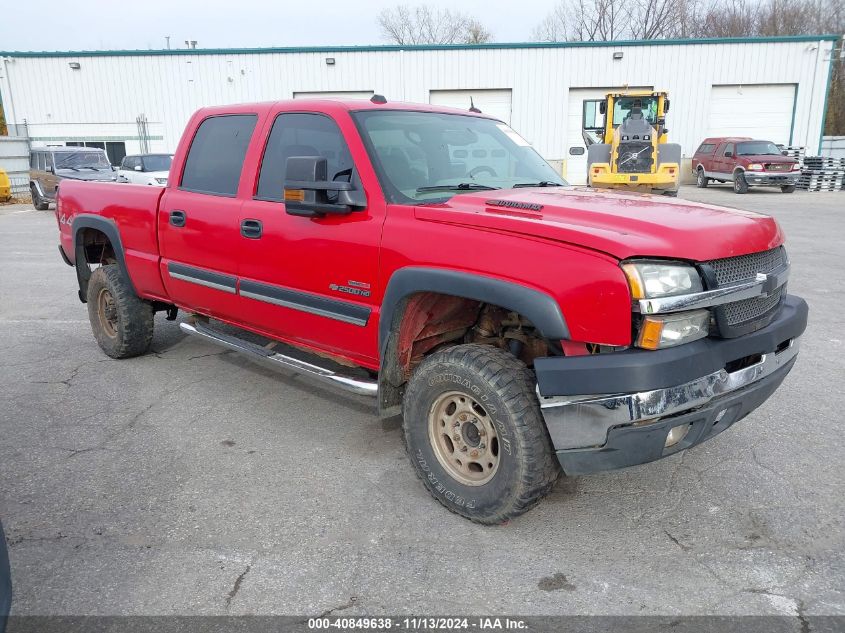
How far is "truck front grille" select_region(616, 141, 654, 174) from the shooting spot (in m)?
18.3

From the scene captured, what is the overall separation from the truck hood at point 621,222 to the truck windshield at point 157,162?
1742cm

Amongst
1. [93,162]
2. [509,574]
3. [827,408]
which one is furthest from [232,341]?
[93,162]

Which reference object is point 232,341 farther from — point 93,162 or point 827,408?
point 93,162

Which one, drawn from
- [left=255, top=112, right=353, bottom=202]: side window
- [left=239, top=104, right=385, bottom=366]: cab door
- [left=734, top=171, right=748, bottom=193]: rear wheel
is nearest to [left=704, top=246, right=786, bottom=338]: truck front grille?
[left=239, top=104, right=385, bottom=366]: cab door

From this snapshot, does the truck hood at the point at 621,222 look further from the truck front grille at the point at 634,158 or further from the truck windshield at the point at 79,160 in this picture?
the truck windshield at the point at 79,160

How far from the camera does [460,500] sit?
3.07 m

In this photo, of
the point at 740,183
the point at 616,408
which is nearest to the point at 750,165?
the point at 740,183

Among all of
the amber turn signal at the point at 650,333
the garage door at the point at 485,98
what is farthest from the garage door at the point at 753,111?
the amber turn signal at the point at 650,333

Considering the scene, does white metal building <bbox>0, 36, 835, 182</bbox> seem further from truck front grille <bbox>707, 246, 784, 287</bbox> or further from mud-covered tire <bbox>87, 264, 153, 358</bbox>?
truck front grille <bbox>707, 246, 784, 287</bbox>

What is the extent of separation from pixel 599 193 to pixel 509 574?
7.00 feet

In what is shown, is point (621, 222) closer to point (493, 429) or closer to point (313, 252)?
point (493, 429)

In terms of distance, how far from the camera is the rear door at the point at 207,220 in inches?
165

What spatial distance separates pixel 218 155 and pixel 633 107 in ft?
59.0

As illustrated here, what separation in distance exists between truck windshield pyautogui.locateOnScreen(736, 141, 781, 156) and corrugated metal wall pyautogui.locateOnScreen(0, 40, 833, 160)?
4799 mm
